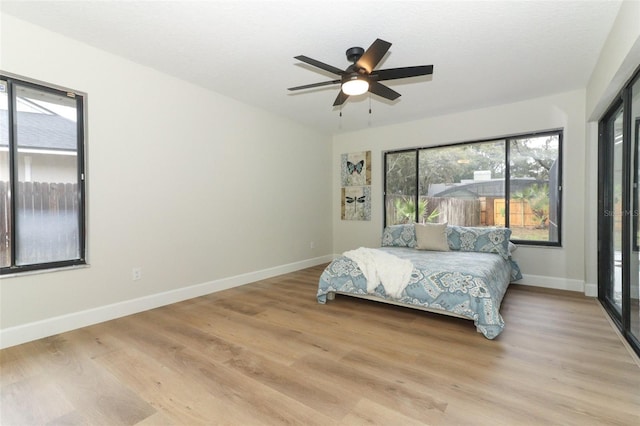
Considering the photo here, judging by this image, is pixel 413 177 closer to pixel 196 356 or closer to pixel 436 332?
pixel 436 332

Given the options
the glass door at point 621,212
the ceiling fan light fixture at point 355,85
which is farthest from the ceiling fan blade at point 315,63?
the glass door at point 621,212

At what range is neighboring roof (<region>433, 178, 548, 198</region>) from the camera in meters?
4.56

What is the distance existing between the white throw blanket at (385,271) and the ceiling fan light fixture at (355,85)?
1.85 m

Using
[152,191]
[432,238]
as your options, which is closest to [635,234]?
[432,238]

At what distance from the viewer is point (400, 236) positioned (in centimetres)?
490

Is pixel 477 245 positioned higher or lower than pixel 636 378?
higher

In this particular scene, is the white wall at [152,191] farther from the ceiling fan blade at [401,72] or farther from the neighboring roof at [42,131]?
the ceiling fan blade at [401,72]

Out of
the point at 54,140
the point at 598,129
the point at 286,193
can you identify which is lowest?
the point at 286,193

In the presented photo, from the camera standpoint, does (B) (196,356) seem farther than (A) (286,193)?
No

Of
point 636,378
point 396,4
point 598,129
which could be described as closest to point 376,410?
point 636,378

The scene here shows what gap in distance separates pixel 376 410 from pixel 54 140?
3.50 m

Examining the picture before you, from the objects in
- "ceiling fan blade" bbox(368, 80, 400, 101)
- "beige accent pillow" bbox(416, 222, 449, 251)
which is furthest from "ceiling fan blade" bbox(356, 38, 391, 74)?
"beige accent pillow" bbox(416, 222, 449, 251)

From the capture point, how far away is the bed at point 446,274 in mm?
2803

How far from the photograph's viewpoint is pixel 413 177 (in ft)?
18.3
